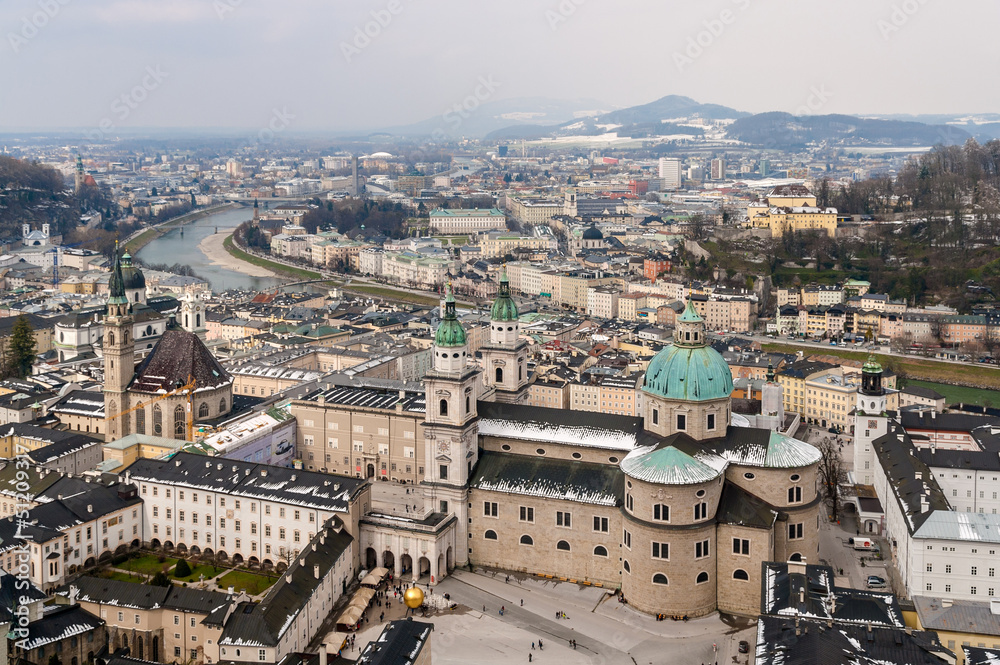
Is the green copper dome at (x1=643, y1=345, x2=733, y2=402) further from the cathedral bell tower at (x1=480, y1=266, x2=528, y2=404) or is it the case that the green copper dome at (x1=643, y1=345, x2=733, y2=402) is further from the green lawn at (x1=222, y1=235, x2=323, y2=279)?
the green lawn at (x1=222, y1=235, x2=323, y2=279)

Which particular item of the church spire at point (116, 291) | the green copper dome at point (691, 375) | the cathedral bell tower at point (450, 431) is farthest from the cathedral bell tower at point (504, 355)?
A: the church spire at point (116, 291)

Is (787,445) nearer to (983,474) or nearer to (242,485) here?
(983,474)

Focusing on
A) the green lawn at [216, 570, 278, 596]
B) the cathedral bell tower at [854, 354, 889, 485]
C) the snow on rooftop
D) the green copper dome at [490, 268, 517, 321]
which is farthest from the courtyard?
the cathedral bell tower at [854, 354, 889, 485]

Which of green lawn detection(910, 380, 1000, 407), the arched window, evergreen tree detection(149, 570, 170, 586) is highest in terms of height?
the arched window

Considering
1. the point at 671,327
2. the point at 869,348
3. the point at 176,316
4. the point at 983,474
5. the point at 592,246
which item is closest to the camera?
the point at 983,474

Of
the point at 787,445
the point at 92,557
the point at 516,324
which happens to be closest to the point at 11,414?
the point at 92,557

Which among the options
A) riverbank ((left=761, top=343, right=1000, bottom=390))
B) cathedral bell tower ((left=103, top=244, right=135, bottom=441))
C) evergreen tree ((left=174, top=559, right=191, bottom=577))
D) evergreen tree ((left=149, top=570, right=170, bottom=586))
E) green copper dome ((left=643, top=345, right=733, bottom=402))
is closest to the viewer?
evergreen tree ((left=149, top=570, right=170, bottom=586))
